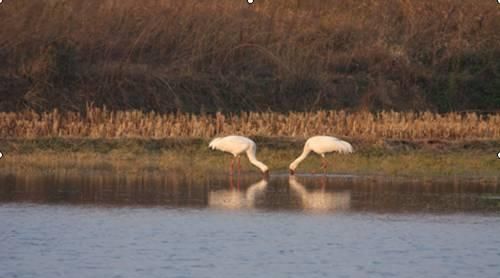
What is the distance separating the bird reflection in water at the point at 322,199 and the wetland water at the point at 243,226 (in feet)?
0.05

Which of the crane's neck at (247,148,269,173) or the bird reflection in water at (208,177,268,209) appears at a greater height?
the crane's neck at (247,148,269,173)

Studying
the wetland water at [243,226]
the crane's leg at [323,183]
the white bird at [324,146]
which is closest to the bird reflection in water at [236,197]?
the wetland water at [243,226]

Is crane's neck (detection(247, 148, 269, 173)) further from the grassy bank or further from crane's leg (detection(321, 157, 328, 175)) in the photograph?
crane's leg (detection(321, 157, 328, 175))

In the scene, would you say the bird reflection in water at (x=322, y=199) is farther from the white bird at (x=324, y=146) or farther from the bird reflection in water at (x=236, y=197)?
the white bird at (x=324, y=146)

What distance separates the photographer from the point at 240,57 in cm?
3681

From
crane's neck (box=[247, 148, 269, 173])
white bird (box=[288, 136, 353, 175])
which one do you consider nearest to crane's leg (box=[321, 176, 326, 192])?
white bird (box=[288, 136, 353, 175])

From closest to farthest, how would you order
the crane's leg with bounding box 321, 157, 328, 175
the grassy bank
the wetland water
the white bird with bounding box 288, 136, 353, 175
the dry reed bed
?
the wetland water < the white bird with bounding box 288, 136, 353, 175 < the crane's leg with bounding box 321, 157, 328, 175 < the grassy bank < the dry reed bed

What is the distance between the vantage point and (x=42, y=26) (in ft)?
120

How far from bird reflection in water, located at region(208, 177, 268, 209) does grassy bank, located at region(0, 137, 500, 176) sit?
8.40 feet

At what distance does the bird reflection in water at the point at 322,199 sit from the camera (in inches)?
691

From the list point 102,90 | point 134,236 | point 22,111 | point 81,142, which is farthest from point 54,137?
point 134,236

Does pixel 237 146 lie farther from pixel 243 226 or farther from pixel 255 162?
pixel 243 226

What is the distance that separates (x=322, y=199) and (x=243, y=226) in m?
3.45

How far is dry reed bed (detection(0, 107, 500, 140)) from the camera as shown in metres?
26.8
